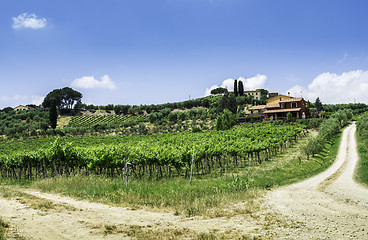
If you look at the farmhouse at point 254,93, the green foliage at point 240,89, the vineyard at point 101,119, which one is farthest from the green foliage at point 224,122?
the farmhouse at point 254,93

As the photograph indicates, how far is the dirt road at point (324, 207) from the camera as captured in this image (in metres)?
9.25

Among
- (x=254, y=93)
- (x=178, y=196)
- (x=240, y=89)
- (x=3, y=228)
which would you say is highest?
(x=240, y=89)

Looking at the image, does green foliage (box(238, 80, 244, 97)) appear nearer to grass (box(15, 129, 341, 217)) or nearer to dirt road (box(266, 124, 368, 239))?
dirt road (box(266, 124, 368, 239))

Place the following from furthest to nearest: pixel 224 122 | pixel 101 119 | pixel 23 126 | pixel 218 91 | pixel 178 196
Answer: pixel 218 91 → pixel 101 119 → pixel 23 126 → pixel 224 122 → pixel 178 196

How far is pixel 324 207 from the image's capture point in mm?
12492

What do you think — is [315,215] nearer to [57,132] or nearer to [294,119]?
[294,119]

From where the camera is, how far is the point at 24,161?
86.9 feet

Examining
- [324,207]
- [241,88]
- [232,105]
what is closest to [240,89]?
[241,88]

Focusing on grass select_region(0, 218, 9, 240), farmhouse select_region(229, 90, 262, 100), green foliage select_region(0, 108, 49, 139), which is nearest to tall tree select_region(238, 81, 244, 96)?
farmhouse select_region(229, 90, 262, 100)

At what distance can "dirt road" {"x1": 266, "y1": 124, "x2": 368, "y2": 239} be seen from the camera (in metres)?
9.25

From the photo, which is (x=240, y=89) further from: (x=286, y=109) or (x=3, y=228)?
(x=3, y=228)

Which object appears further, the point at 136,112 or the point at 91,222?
the point at 136,112

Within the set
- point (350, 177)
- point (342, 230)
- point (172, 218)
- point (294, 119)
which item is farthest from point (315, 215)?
point (294, 119)

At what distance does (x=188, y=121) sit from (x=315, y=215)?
3113 inches
